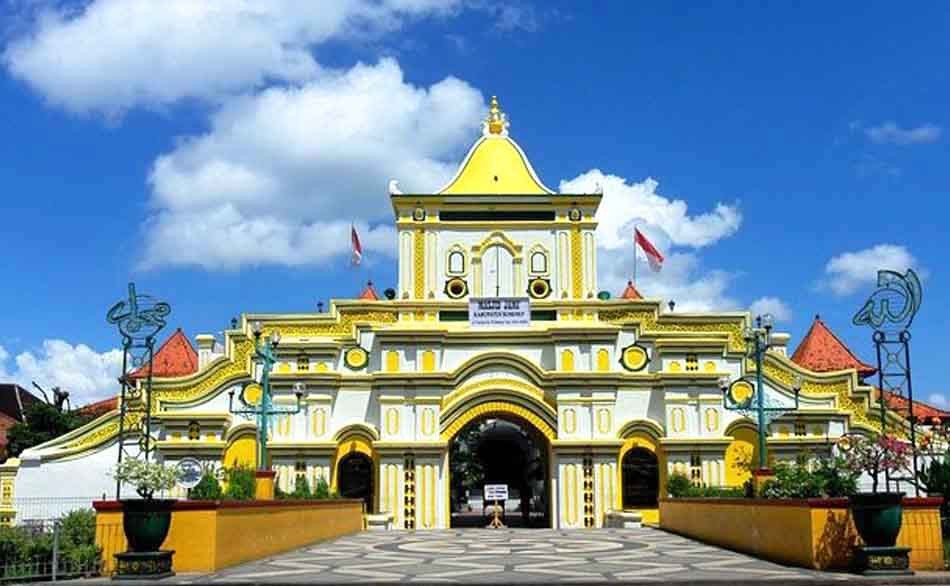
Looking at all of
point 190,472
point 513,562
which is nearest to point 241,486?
point 190,472

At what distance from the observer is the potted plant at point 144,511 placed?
1711 centimetres

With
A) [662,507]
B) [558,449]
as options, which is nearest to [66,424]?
[558,449]

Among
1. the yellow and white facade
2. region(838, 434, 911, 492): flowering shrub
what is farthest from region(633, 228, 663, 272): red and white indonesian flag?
region(838, 434, 911, 492): flowering shrub

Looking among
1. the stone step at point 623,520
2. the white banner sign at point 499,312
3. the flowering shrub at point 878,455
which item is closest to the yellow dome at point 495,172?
the white banner sign at point 499,312

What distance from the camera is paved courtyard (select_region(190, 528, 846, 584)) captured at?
702 inches

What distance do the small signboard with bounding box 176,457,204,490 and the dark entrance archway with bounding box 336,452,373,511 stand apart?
16.7 feet

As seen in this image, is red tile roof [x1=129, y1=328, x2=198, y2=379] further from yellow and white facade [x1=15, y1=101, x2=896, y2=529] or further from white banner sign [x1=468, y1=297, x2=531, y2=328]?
white banner sign [x1=468, y1=297, x2=531, y2=328]

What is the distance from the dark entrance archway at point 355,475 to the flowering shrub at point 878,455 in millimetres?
22634

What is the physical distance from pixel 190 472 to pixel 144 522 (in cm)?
1860

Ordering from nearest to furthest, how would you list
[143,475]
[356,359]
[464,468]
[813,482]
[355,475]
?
[143,475], [813,482], [355,475], [356,359], [464,468]

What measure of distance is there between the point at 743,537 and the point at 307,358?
20.2 m

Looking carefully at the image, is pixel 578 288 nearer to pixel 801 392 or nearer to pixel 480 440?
pixel 801 392

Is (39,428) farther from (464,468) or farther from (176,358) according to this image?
(464,468)

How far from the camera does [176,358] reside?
47.3 metres
